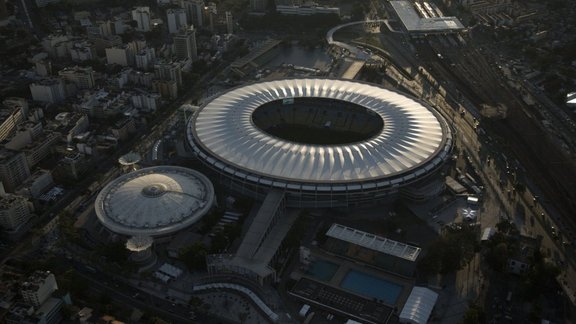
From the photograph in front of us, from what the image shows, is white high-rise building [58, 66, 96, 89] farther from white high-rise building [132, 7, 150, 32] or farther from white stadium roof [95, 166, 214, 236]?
white stadium roof [95, 166, 214, 236]

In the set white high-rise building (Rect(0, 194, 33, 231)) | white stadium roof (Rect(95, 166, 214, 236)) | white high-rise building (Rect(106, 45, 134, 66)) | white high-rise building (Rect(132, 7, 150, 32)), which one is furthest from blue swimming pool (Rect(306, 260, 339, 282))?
white high-rise building (Rect(132, 7, 150, 32))

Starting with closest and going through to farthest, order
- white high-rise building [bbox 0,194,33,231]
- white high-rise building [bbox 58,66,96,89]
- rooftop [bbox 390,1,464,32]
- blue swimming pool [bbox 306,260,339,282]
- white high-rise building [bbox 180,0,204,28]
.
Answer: blue swimming pool [bbox 306,260,339,282]
white high-rise building [bbox 0,194,33,231]
white high-rise building [bbox 58,66,96,89]
rooftop [bbox 390,1,464,32]
white high-rise building [bbox 180,0,204,28]

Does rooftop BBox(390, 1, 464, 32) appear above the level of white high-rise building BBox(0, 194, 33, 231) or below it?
above

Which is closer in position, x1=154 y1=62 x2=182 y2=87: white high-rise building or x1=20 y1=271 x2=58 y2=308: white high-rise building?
x1=20 y1=271 x2=58 y2=308: white high-rise building

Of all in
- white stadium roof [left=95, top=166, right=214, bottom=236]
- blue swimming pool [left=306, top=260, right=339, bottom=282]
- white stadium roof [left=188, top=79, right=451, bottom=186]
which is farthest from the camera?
white stadium roof [left=188, top=79, right=451, bottom=186]

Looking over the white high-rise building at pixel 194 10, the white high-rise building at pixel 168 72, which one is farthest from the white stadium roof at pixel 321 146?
the white high-rise building at pixel 194 10

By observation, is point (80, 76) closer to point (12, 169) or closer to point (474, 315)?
point (12, 169)

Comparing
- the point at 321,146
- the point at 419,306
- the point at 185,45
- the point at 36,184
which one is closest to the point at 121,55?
the point at 185,45

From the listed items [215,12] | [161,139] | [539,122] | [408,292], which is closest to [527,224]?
[408,292]
